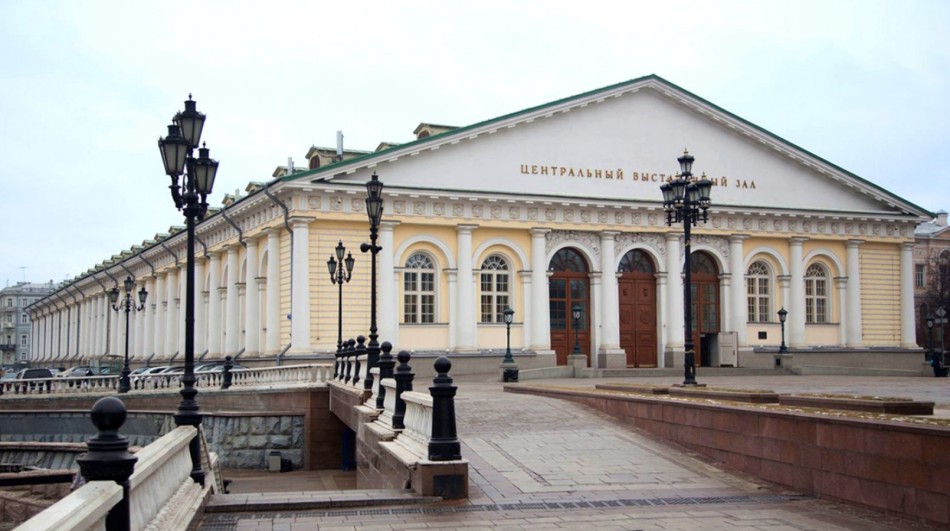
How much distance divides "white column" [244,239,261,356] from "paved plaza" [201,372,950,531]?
1030 inches

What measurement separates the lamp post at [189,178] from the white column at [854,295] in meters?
→ 38.0

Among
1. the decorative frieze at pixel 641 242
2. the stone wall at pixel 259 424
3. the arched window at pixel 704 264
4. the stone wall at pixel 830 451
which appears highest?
the decorative frieze at pixel 641 242

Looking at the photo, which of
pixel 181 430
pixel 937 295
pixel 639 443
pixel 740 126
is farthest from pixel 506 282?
pixel 937 295

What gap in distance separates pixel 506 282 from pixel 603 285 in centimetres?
430

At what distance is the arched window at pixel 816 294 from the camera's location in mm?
46275

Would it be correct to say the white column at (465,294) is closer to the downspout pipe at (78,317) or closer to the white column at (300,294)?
the white column at (300,294)

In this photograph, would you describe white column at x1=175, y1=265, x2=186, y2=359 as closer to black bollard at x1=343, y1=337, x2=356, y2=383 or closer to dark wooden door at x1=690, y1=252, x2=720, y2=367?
dark wooden door at x1=690, y1=252, x2=720, y2=367

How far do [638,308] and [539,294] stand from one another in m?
5.18

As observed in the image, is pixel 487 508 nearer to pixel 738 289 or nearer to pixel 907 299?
pixel 738 289

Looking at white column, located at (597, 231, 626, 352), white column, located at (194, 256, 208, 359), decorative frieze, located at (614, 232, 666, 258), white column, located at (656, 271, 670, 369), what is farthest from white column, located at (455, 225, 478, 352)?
white column, located at (194, 256, 208, 359)

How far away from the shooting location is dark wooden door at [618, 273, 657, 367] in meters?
43.3

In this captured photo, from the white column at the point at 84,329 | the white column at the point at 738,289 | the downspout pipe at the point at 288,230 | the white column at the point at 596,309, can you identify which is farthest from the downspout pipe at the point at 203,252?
the white column at the point at 84,329

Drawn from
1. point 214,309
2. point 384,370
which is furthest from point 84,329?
point 384,370

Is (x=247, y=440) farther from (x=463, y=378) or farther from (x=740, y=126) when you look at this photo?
(x=740, y=126)
